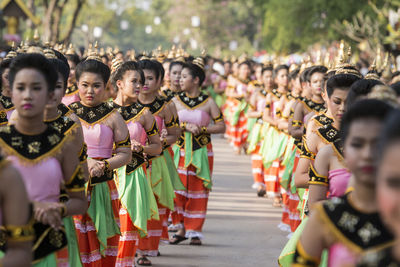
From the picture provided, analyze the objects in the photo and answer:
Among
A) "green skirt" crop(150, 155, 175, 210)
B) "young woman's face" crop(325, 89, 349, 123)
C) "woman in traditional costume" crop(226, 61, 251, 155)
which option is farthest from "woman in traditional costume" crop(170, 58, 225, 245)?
"woman in traditional costume" crop(226, 61, 251, 155)

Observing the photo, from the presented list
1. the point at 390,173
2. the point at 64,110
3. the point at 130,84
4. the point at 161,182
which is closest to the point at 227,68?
the point at 161,182

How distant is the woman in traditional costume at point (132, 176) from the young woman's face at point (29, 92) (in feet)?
11.0

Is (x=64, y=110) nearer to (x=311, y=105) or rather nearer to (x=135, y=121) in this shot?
(x=135, y=121)

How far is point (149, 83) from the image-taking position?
866cm

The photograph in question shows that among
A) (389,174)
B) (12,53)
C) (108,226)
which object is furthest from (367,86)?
(12,53)

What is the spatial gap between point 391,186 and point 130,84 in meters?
5.07

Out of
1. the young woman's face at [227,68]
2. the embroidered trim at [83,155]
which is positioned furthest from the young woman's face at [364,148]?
the young woman's face at [227,68]

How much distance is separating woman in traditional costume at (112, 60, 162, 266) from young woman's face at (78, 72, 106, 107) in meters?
0.92

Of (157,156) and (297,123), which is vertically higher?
(297,123)

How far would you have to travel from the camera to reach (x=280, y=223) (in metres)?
11.3

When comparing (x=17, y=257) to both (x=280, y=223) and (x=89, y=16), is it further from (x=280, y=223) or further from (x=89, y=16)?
(x=89, y=16)

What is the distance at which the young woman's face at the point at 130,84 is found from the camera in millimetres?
7602

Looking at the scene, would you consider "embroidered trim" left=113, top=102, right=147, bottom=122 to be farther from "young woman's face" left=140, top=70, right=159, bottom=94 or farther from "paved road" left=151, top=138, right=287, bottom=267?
"paved road" left=151, top=138, right=287, bottom=267

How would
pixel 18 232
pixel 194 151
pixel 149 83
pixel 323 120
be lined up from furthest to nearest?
pixel 194 151 → pixel 149 83 → pixel 323 120 → pixel 18 232
